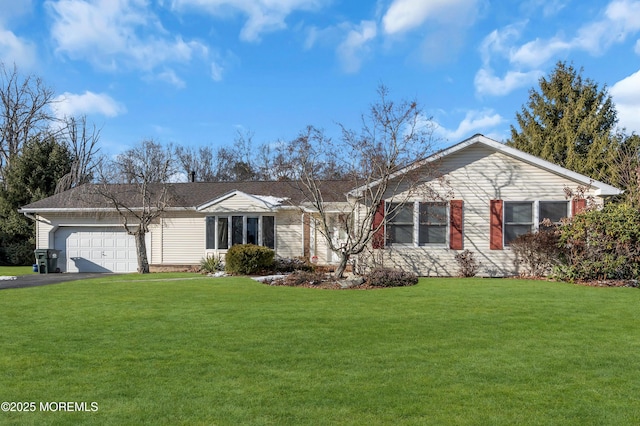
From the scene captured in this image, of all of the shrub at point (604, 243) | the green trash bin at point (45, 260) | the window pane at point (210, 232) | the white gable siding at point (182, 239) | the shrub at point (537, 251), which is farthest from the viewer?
the white gable siding at point (182, 239)

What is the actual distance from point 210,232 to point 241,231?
1444 mm

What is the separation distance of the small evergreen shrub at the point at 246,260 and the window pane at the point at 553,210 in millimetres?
10132

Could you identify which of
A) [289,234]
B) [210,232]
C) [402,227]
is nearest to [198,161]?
[210,232]

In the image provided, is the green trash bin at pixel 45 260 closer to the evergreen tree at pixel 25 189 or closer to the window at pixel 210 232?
the evergreen tree at pixel 25 189

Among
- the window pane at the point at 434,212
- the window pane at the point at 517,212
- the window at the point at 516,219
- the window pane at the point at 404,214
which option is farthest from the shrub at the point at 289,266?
the window pane at the point at 517,212

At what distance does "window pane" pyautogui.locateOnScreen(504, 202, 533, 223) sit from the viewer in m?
17.8

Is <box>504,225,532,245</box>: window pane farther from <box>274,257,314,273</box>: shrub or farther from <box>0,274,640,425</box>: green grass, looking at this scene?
<box>274,257,314,273</box>: shrub

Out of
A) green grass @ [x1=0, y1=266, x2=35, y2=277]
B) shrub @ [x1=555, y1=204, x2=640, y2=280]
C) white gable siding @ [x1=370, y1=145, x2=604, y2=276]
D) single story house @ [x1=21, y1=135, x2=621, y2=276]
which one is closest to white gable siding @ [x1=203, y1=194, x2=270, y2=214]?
single story house @ [x1=21, y1=135, x2=621, y2=276]

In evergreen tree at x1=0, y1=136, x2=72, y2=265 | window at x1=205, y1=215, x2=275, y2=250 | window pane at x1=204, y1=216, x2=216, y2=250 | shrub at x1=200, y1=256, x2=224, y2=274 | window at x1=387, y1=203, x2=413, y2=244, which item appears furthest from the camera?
evergreen tree at x1=0, y1=136, x2=72, y2=265

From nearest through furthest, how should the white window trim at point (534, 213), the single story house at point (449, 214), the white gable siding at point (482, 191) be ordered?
the white window trim at point (534, 213) → the single story house at point (449, 214) → the white gable siding at point (482, 191)

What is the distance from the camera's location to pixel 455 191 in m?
17.9

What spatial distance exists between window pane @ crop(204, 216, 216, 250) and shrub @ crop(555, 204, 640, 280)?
1349cm

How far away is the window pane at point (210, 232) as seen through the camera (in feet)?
70.1

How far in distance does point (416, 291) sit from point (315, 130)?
6514 mm
